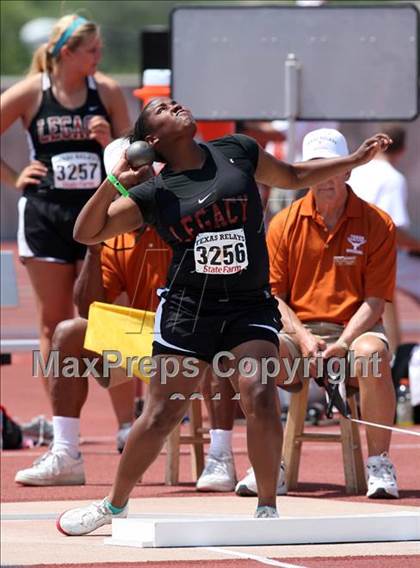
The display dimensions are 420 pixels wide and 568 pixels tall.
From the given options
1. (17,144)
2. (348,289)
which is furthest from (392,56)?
(17,144)

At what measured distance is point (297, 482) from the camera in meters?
9.10

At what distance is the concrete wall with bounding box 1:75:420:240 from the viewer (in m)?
15.2

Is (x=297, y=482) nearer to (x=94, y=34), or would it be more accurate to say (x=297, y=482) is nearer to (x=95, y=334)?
(x=95, y=334)

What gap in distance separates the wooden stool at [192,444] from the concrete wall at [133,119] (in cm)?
532

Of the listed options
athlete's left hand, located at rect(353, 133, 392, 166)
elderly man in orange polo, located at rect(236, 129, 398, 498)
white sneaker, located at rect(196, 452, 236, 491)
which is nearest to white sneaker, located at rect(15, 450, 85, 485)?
white sneaker, located at rect(196, 452, 236, 491)

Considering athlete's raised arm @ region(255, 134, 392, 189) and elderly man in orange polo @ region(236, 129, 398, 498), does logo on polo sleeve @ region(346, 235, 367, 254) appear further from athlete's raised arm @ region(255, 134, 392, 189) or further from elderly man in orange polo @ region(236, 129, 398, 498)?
athlete's raised arm @ region(255, 134, 392, 189)

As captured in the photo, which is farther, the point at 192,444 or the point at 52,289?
the point at 52,289

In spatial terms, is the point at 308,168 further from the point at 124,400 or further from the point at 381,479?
the point at 124,400

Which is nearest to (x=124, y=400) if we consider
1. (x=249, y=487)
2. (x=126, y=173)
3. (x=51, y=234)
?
(x=51, y=234)

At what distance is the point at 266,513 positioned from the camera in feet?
23.7

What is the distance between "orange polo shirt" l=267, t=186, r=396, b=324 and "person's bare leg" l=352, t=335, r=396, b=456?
34cm

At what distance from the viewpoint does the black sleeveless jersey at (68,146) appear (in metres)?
10.0

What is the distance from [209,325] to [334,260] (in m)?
1.67

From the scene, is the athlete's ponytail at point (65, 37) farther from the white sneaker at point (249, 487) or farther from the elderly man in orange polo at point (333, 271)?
the white sneaker at point (249, 487)
